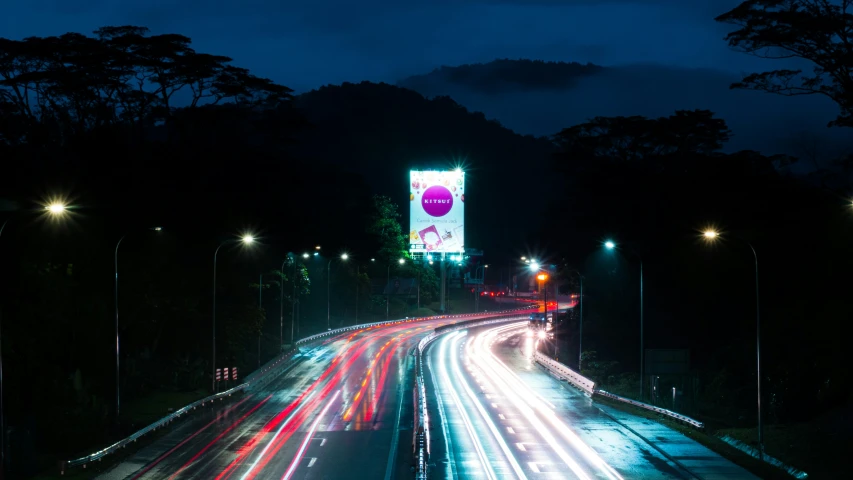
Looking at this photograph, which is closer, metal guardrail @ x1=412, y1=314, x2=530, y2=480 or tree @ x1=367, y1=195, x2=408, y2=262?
metal guardrail @ x1=412, y1=314, x2=530, y2=480

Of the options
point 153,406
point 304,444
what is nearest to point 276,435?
point 304,444

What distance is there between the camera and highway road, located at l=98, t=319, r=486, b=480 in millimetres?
29406

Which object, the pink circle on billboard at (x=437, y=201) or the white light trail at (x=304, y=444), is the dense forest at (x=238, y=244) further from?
the pink circle on billboard at (x=437, y=201)

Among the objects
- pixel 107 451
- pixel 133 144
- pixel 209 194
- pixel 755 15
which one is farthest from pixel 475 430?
pixel 133 144

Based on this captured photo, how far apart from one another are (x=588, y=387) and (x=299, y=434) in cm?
2202

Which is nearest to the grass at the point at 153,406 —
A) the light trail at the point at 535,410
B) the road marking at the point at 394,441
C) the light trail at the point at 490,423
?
the road marking at the point at 394,441

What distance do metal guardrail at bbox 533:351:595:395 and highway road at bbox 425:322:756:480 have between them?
2.52 ft

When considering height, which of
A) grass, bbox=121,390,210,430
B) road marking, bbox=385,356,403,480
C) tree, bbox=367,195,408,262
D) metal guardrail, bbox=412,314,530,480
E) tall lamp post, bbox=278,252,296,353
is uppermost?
tree, bbox=367,195,408,262

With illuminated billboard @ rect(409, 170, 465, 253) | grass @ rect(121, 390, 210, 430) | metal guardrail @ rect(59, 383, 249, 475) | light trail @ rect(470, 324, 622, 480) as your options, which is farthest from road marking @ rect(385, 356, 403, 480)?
illuminated billboard @ rect(409, 170, 465, 253)

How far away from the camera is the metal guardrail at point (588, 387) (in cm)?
3921

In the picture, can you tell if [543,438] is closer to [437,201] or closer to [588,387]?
[588,387]

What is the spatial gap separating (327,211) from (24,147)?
222 ft

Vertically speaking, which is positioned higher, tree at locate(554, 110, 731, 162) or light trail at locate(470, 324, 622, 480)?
tree at locate(554, 110, 731, 162)

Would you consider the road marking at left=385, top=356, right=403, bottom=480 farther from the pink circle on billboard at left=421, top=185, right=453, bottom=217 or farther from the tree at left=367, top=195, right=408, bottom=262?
the tree at left=367, top=195, right=408, bottom=262
